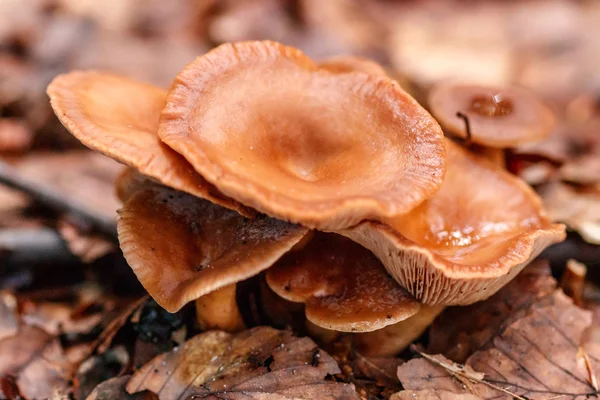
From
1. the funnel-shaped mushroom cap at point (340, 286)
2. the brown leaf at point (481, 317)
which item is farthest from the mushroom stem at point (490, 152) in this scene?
the funnel-shaped mushroom cap at point (340, 286)

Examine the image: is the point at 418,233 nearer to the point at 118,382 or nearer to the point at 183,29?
the point at 118,382

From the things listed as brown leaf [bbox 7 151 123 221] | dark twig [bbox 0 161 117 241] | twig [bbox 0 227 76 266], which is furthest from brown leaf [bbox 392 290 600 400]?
brown leaf [bbox 7 151 123 221]

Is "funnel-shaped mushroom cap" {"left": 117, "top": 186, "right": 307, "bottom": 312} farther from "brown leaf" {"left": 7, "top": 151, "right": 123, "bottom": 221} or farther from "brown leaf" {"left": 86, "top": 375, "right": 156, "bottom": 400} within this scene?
"brown leaf" {"left": 7, "top": 151, "right": 123, "bottom": 221}

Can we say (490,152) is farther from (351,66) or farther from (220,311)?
(220,311)

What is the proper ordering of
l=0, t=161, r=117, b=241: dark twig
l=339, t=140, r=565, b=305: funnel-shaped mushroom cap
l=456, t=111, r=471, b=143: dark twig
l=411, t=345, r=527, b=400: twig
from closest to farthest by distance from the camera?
l=339, t=140, r=565, b=305: funnel-shaped mushroom cap → l=411, t=345, r=527, b=400: twig → l=456, t=111, r=471, b=143: dark twig → l=0, t=161, r=117, b=241: dark twig

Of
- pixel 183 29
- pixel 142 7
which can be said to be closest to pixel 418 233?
pixel 183 29
